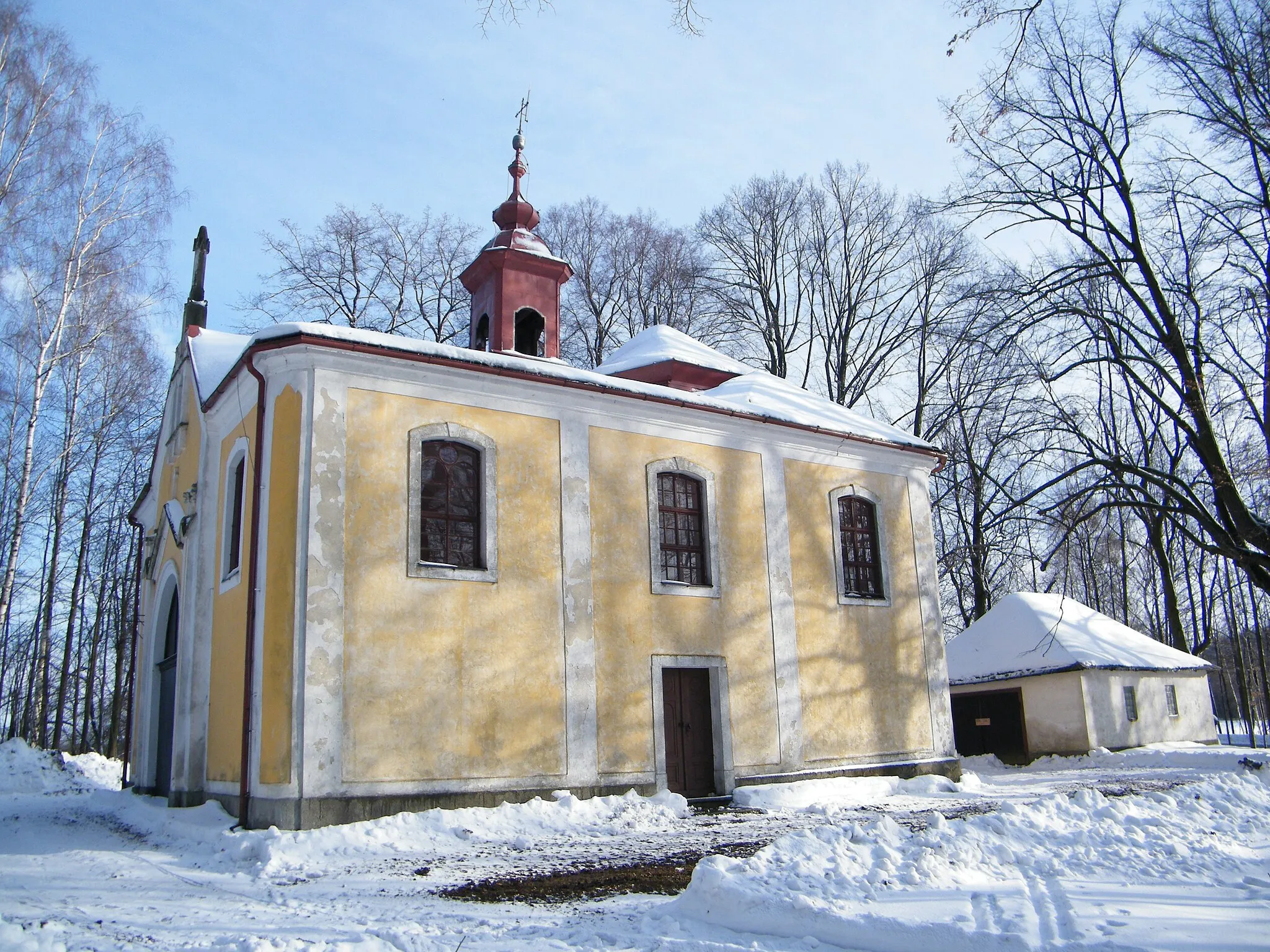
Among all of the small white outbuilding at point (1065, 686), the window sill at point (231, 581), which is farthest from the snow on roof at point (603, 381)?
the small white outbuilding at point (1065, 686)

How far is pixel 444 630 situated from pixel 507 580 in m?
1.07

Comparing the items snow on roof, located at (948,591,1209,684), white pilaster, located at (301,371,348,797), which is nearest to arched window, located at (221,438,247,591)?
white pilaster, located at (301,371,348,797)

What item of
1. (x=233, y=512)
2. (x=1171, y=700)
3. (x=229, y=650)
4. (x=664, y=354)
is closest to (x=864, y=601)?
(x=664, y=354)

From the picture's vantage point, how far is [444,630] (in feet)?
37.1

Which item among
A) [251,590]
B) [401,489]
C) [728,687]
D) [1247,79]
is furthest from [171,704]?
[1247,79]

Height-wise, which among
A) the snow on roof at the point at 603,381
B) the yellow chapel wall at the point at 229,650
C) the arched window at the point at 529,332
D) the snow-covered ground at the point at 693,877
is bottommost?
the snow-covered ground at the point at 693,877

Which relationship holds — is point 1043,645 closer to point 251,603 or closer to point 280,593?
point 280,593

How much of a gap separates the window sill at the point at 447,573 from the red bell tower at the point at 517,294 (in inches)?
218

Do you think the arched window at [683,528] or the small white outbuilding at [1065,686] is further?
the small white outbuilding at [1065,686]

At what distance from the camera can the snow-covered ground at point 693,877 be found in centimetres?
546

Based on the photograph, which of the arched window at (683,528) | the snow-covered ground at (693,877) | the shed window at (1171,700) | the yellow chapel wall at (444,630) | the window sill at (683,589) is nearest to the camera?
the snow-covered ground at (693,877)

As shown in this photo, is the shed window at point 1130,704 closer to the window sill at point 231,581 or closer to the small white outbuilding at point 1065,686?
the small white outbuilding at point 1065,686

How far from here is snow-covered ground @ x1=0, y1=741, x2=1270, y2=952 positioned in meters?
5.46

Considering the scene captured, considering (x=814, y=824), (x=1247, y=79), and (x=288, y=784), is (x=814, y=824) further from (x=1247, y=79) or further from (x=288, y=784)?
(x=1247, y=79)
